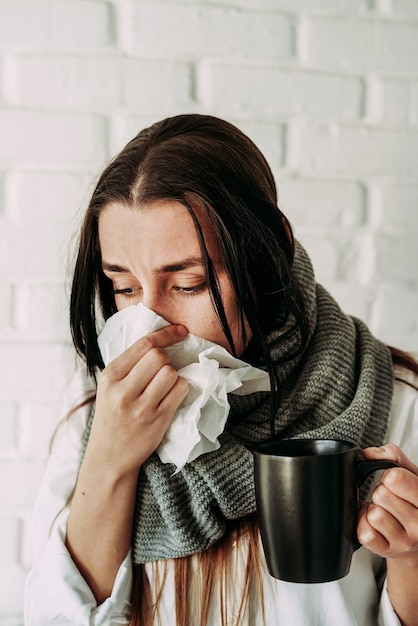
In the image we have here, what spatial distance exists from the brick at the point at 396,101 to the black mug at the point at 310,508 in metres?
0.70

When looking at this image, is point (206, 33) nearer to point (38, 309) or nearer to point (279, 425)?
point (38, 309)

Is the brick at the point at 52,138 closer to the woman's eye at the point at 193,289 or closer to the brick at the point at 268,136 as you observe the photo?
the brick at the point at 268,136

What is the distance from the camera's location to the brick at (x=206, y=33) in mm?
1131

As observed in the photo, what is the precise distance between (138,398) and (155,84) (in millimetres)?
553

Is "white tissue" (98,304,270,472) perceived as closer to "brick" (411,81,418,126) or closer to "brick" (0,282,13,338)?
"brick" (0,282,13,338)

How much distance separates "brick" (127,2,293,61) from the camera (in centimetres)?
113

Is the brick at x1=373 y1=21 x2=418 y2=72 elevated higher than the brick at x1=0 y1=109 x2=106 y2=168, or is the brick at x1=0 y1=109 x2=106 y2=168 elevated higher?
the brick at x1=373 y1=21 x2=418 y2=72

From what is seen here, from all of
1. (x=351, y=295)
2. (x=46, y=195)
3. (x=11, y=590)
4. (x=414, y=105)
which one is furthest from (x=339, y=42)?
(x=11, y=590)

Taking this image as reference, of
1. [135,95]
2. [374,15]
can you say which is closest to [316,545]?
[135,95]

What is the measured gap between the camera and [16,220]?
44.7 inches

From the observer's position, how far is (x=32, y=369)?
1.16m

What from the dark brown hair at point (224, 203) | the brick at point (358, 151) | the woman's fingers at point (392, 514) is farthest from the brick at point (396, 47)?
the woman's fingers at point (392, 514)

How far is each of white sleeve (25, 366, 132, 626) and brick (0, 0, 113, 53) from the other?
600mm

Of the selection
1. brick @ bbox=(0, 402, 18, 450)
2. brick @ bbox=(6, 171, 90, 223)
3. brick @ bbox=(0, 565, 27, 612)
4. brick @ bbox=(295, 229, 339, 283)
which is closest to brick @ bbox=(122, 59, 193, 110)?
brick @ bbox=(6, 171, 90, 223)
